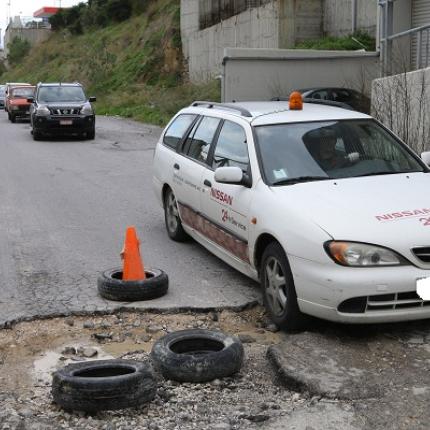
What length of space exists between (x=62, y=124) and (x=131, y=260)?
1673cm

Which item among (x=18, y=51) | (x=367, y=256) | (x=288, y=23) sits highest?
(x=288, y=23)

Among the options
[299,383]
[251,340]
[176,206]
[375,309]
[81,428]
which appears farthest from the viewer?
[176,206]

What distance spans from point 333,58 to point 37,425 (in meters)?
→ 22.0

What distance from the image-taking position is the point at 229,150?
691 cm

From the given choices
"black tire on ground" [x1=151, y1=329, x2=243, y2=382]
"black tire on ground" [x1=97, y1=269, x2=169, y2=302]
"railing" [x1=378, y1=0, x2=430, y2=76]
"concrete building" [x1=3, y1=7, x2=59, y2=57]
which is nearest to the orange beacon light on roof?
"black tire on ground" [x1=97, y1=269, x2=169, y2=302]

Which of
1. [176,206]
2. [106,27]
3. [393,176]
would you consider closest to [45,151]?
[176,206]

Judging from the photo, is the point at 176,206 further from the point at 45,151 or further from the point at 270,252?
the point at 45,151

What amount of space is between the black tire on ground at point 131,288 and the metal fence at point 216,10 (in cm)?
3248

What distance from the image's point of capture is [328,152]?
6379 millimetres

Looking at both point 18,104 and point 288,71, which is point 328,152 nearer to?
point 288,71

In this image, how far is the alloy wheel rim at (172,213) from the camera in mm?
8336

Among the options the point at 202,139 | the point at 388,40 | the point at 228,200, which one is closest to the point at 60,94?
the point at 388,40

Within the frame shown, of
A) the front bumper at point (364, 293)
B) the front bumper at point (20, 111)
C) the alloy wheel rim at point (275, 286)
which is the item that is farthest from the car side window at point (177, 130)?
the front bumper at point (20, 111)

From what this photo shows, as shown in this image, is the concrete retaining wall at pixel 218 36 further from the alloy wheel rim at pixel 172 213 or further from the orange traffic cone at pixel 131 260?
the orange traffic cone at pixel 131 260
